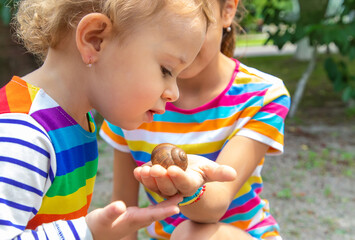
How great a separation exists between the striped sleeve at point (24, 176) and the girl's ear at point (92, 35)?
27cm

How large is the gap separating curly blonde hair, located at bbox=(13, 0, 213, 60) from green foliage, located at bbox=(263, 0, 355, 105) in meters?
4.19

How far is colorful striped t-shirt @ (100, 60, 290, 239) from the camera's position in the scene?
2029mm

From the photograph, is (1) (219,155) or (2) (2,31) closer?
(1) (219,155)

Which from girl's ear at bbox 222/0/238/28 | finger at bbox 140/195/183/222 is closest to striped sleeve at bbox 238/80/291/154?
girl's ear at bbox 222/0/238/28

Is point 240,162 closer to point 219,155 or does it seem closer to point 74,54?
point 219,155

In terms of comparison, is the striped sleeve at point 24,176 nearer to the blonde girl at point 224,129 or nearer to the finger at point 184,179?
the finger at point 184,179

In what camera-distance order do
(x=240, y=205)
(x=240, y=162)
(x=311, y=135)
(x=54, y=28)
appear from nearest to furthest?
(x=54, y=28)
(x=240, y=162)
(x=240, y=205)
(x=311, y=135)

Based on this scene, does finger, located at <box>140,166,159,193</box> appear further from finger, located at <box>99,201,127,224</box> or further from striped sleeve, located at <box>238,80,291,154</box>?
striped sleeve, located at <box>238,80,291,154</box>

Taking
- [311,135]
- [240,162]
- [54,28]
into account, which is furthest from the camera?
[311,135]

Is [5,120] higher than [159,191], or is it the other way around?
[5,120]

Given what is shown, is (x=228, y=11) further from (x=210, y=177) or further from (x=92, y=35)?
(x=210, y=177)

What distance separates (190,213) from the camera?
174 cm

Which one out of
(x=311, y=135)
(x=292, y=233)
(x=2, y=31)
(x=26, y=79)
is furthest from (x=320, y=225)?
(x=2, y=31)

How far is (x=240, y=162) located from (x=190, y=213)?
323mm
